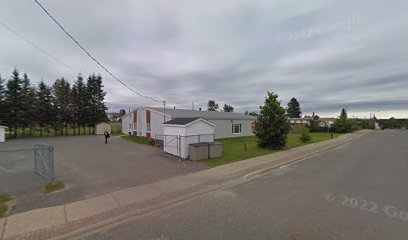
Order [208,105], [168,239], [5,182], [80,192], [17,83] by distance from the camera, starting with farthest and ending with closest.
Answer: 1. [208,105]
2. [17,83]
3. [5,182]
4. [80,192]
5. [168,239]

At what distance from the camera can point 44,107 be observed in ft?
112

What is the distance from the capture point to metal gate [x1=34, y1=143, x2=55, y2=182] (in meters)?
7.98

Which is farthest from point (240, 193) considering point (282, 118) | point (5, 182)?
point (282, 118)

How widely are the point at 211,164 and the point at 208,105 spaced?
6810 cm

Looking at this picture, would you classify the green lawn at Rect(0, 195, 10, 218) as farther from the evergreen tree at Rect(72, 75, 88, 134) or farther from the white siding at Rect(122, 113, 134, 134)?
the evergreen tree at Rect(72, 75, 88, 134)

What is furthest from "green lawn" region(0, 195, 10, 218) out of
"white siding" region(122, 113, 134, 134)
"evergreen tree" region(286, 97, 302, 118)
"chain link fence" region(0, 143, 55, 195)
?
"evergreen tree" region(286, 97, 302, 118)

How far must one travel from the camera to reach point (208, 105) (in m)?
78.9

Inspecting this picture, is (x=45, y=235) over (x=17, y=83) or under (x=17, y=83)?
under

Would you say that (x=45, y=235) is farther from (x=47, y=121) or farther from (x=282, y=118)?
(x=47, y=121)

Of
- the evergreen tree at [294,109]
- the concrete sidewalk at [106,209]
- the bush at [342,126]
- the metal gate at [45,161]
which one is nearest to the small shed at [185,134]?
the concrete sidewalk at [106,209]

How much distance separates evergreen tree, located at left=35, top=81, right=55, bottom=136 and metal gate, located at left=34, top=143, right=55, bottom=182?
29.9 metres

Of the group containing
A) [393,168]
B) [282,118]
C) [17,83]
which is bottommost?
[393,168]

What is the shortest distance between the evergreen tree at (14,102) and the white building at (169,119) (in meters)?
15.2

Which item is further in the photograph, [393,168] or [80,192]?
[393,168]
